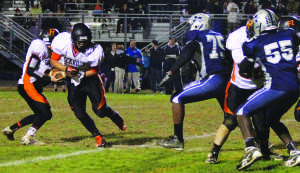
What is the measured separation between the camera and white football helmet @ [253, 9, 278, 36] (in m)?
6.57

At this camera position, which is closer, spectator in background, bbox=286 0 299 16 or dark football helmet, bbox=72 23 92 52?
dark football helmet, bbox=72 23 92 52

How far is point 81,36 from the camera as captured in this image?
27.5 feet

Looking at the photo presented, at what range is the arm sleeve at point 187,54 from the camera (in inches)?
301

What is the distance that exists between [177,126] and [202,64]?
94cm

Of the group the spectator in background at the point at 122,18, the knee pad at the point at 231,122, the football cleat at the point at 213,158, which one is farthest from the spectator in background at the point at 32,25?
the football cleat at the point at 213,158

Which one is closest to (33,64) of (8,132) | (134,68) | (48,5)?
(8,132)

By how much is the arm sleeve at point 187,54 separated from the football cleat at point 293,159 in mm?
1830

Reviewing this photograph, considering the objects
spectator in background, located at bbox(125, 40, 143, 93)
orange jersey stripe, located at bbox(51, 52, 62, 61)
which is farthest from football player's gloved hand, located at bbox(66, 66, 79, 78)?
spectator in background, located at bbox(125, 40, 143, 93)

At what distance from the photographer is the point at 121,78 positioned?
20.0 metres

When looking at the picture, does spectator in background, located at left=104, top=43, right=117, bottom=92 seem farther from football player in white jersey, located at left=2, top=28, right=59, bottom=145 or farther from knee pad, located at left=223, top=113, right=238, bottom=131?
knee pad, located at left=223, top=113, right=238, bottom=131

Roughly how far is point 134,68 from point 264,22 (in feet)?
44.3

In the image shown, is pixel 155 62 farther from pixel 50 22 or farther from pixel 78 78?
pixel 78 78

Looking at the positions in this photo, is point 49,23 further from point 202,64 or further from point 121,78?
point 202,64

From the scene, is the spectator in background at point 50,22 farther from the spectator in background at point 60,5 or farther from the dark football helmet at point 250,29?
the dark football helmet at point 250,29
